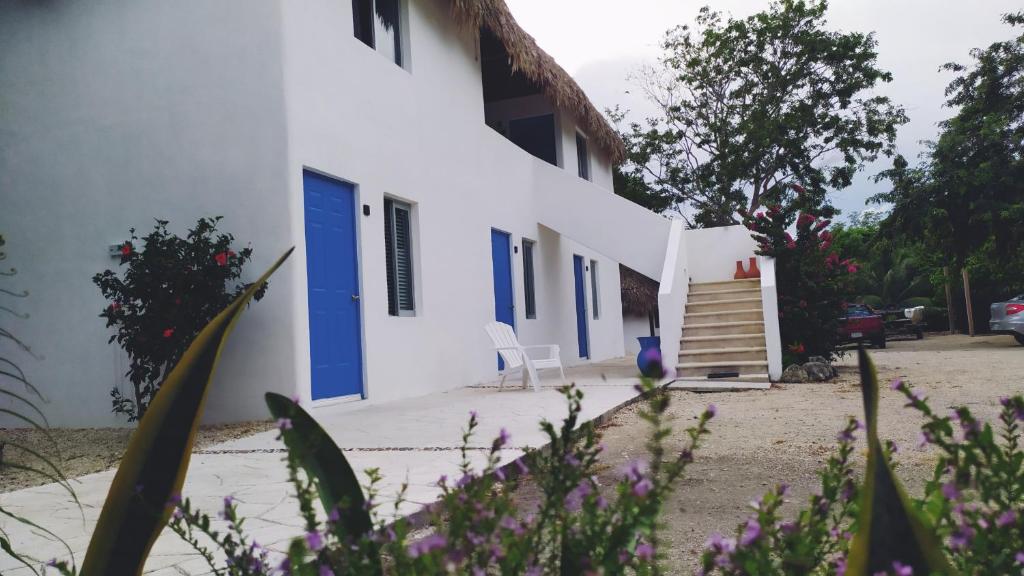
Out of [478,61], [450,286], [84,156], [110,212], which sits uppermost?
[478,61]

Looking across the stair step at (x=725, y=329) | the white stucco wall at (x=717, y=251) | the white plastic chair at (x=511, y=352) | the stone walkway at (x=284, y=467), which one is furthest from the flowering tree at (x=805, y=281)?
the stone walkway at (x=284, y=467)

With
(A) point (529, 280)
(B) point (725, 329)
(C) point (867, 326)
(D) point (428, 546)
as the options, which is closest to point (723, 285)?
(B) point (725, 329)

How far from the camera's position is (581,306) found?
559 inches

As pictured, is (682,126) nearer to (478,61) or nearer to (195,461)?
(478,61)

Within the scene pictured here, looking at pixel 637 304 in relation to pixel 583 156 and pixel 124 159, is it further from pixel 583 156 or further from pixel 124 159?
pixel 124 159

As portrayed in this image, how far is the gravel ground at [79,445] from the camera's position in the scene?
15.2ft

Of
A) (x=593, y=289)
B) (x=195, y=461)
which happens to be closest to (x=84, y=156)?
(x=195, y=461)

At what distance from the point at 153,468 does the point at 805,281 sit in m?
9.66

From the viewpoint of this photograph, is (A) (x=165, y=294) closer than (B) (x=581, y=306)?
Yes

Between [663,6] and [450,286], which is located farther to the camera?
→ [663,6]

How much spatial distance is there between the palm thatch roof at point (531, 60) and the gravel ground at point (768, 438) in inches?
198

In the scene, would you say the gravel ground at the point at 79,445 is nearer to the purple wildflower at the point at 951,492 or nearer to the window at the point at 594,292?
the purple wildflower at the point at 951,492

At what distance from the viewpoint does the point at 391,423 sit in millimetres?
5805

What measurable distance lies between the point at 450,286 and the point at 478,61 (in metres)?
3.51
